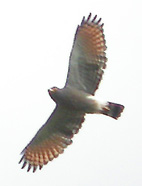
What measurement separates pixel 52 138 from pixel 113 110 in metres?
1.78

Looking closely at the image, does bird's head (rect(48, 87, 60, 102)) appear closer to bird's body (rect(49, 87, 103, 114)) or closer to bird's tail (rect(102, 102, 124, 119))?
bird's body (rect(49, 87, 103, 114))

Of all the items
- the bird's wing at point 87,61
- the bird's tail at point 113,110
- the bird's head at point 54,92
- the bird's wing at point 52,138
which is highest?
the bird's wing at point 87,61

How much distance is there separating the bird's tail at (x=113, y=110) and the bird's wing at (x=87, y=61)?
477mm

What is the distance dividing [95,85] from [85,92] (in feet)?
0.91

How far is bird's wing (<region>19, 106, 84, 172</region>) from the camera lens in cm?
1476

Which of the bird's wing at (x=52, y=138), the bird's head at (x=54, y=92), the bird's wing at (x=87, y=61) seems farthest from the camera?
the bird's wing at (x=52, y=138)

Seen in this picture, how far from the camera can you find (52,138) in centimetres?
1515

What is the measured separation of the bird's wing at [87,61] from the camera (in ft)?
46.6

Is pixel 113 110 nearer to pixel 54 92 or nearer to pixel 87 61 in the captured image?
pixel 87 61

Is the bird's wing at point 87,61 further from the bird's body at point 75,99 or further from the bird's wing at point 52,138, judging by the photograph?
the bird's wing at point 52,138

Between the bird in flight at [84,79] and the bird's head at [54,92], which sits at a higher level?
the bird in flight at [84,79]

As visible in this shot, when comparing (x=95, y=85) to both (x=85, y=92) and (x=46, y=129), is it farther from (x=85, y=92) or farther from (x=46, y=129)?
(x=46, y=129)

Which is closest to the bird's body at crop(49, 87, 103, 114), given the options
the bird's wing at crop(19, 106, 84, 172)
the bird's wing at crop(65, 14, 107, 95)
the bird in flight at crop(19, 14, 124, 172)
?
the bird in flight at crop(19, 14, 124, 172)

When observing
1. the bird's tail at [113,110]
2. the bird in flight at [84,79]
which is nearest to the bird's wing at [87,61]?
the bird in flight at [84,79]
